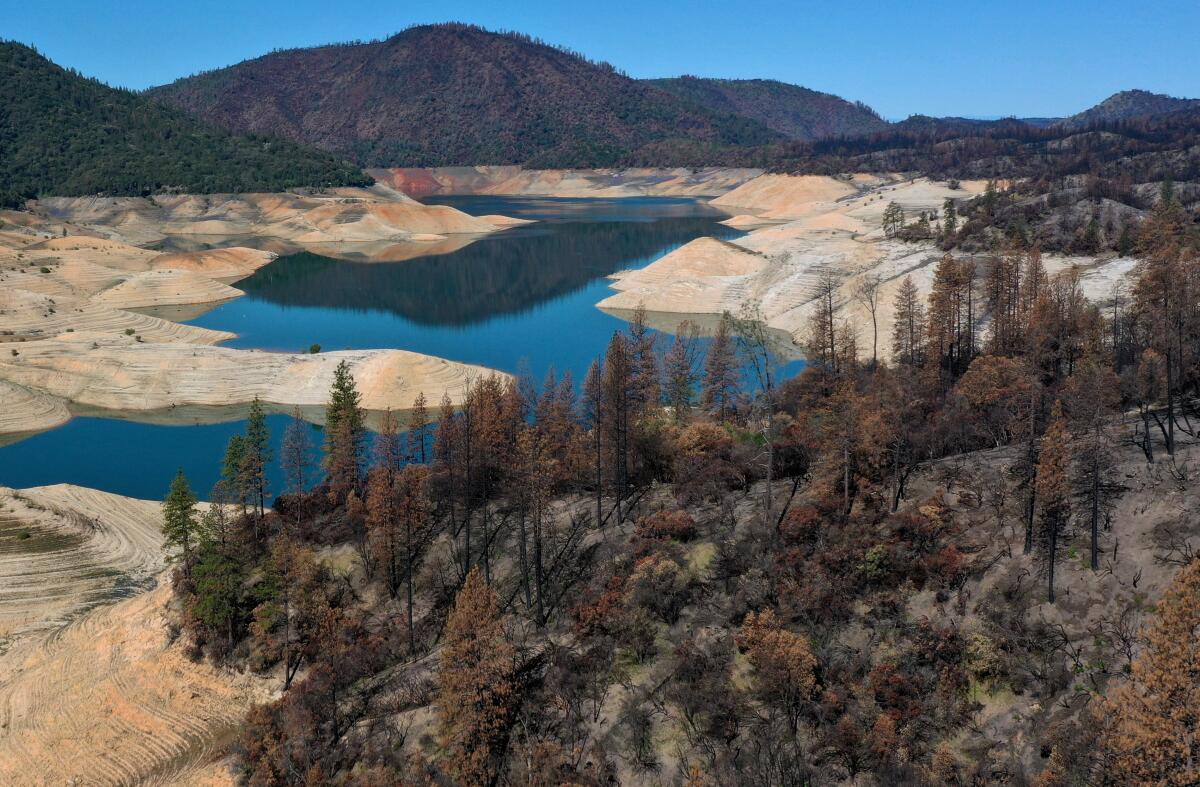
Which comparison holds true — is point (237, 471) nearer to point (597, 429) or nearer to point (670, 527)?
point (597, 429)

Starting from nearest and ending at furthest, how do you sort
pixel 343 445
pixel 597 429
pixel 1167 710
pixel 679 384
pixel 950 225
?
pixel 1167 710 → pixel 597 429 → pixel 343 445 → pixel 679 384 → pixel 950 225

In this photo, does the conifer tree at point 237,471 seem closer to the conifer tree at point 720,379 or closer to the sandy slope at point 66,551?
the sandy slope at point 66,551

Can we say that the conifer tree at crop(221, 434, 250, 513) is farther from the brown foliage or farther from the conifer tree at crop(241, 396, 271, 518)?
the brown foliage

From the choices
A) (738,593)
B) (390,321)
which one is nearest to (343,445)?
(738,593)

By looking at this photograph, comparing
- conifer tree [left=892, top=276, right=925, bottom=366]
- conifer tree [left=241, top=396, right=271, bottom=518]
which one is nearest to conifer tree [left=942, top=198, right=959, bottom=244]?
conifer tree [left=892, top=276, right=925, bottom=366]

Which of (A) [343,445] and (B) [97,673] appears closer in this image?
(B) [97,673]

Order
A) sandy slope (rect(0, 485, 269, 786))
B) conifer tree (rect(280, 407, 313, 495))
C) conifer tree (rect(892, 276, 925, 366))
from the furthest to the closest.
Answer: conifer tree (rect(892, 276, 925, 366)) < conifer tree (rect(280, 407, 313, 495)) < sandy slope (rect(0, 485, 269, 786))
